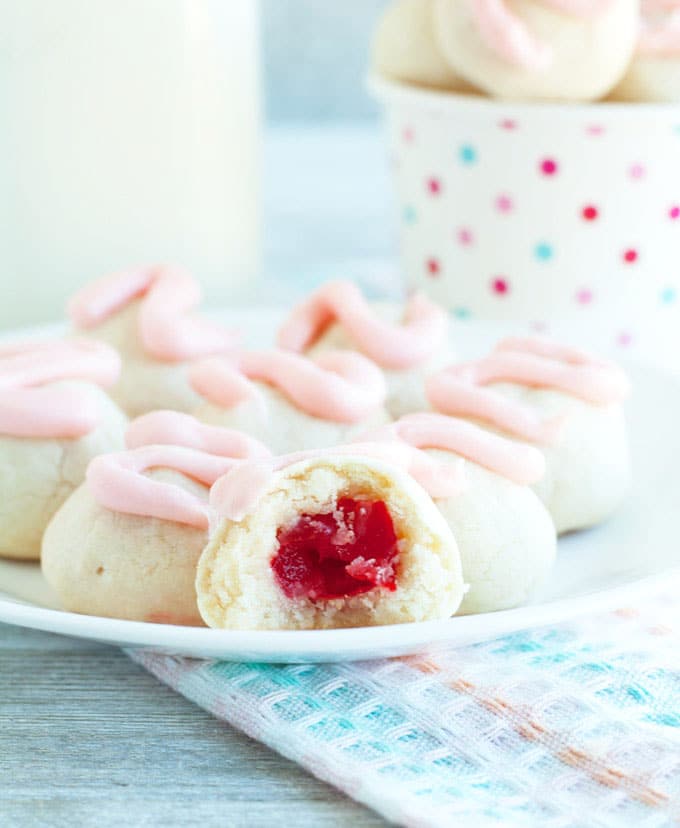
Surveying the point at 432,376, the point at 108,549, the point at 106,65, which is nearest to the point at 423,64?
the point at 106,65

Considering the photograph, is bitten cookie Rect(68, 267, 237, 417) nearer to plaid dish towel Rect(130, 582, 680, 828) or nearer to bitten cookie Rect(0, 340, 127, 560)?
bitten cookie Rect(0, 340, 127, 560)

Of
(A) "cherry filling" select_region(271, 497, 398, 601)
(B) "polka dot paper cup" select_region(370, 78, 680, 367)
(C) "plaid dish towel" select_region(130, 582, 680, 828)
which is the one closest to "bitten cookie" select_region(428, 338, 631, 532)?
(C) "plaid dish towel" select_region(130, 582, 680, 828)

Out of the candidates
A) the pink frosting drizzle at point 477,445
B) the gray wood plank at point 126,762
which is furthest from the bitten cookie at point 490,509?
the gray wood plank at point 126,762

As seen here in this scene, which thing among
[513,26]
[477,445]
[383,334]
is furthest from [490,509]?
[513,26]

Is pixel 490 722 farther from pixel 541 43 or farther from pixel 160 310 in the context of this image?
pixel 541 43

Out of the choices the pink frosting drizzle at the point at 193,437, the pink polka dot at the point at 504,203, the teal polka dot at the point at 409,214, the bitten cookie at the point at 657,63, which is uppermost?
the bitten cookie at the point at 657,63

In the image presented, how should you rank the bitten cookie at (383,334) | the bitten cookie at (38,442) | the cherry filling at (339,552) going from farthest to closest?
the bitten cookie at (383,334), the bitten cookie at (38,442), the cherry filling at (339,552)

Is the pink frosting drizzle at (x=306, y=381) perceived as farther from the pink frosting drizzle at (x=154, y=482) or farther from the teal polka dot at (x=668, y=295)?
the teal polka dot at (x=668, y=295)
